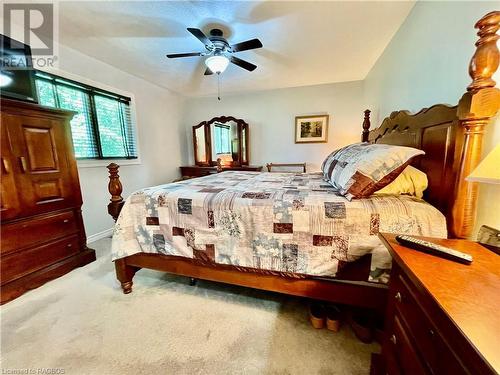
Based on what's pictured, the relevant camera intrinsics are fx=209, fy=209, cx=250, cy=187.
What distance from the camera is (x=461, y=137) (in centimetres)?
104

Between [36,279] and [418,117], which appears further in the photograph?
[36,279]

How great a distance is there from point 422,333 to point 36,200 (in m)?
2.66

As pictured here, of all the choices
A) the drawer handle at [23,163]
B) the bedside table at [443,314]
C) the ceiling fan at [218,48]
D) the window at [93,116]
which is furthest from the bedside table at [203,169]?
the bedside table at [443,314]

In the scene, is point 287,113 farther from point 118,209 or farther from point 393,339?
point 393,339

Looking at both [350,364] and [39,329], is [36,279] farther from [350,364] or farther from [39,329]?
[350,364]

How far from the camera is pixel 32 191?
5.84 ft

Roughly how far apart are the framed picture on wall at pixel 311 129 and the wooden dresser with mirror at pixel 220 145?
99 cm

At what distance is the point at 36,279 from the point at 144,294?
38.9 inches

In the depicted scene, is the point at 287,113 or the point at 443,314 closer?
the point at 443,314

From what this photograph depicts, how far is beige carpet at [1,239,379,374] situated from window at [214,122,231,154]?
3.02 metres

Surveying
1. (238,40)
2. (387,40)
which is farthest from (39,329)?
(387,40)

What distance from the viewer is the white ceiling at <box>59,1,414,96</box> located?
1.84m

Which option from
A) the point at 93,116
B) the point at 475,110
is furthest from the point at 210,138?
the point at 475,110

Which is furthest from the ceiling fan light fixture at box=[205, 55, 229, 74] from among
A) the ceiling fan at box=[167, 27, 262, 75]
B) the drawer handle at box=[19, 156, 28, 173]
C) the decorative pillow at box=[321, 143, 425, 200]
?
the drawer handle at box=[19, 156, 28, 173]
